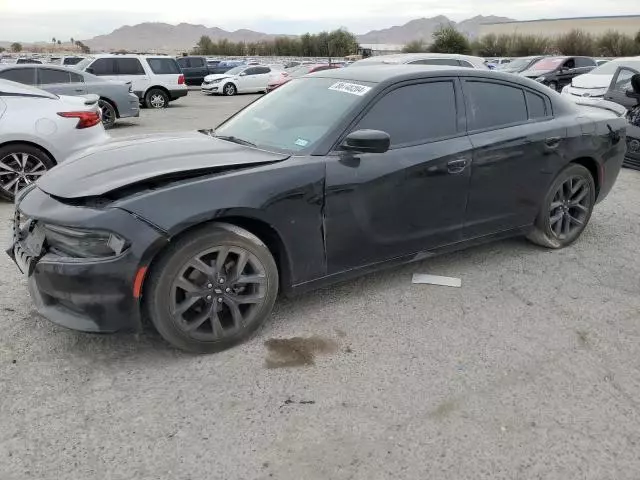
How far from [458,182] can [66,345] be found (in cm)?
273

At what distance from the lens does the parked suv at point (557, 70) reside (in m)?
19.2

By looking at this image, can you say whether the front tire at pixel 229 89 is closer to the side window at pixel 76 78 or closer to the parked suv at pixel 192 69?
the parked suv at pixel 192 69

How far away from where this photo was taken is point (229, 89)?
80.8 feet

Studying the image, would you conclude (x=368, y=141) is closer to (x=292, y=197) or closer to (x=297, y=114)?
(x=292, y=197)

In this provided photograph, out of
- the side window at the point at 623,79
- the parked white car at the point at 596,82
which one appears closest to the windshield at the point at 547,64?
the parked white car at the point at 596,82

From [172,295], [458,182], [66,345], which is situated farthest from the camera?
[458,182]

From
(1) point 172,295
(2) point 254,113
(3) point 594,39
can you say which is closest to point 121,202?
(1) point 172,295

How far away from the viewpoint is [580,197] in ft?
15.9

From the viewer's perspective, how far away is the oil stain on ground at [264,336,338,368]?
10.1ft

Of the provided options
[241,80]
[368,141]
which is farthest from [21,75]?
[241,80]

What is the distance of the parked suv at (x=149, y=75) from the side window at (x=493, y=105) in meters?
15.3

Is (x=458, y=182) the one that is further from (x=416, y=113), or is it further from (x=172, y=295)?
(x=172, y=295)

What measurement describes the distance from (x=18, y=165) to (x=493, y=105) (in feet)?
16.5

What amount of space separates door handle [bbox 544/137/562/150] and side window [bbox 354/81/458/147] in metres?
0.93
